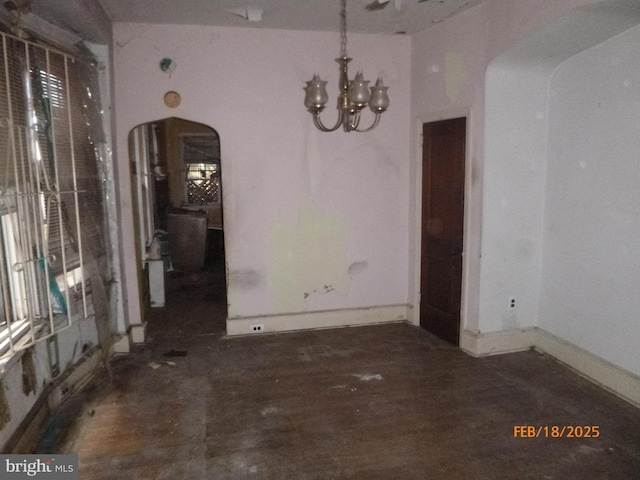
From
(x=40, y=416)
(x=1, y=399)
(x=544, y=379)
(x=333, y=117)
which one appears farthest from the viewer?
(x=333, y=117)

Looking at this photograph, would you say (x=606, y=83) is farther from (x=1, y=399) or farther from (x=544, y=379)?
(x=1, y=399)

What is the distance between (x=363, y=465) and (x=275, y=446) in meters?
0.49

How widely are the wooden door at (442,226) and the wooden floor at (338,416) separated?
32cm

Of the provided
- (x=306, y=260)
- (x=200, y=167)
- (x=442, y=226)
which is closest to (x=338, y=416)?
(x=306, y=260)

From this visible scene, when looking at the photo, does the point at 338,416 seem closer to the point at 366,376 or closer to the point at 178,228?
the point at 366,376

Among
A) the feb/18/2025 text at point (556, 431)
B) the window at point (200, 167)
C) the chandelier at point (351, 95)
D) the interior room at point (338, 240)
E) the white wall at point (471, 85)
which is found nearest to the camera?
the interior room at point (338, 240)

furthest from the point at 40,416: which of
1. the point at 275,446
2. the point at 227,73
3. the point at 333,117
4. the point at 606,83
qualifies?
the point at 606,83

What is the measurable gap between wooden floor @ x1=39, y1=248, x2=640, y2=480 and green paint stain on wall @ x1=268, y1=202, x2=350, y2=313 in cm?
51

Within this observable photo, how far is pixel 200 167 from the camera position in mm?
7762

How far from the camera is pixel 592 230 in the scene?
10.4ft

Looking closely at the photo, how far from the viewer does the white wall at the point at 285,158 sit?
3732 mm

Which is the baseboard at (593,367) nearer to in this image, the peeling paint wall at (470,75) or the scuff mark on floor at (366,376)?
the peeling paint wall at (470,75)

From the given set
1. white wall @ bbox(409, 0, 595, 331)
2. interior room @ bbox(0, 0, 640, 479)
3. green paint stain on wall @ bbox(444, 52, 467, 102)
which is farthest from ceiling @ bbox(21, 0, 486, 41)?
green paint stain on wall @ bbox(444, 52, 467, 102)

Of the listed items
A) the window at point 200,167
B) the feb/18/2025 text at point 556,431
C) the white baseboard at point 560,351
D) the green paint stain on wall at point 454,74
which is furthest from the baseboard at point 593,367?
the window at point 200,167
